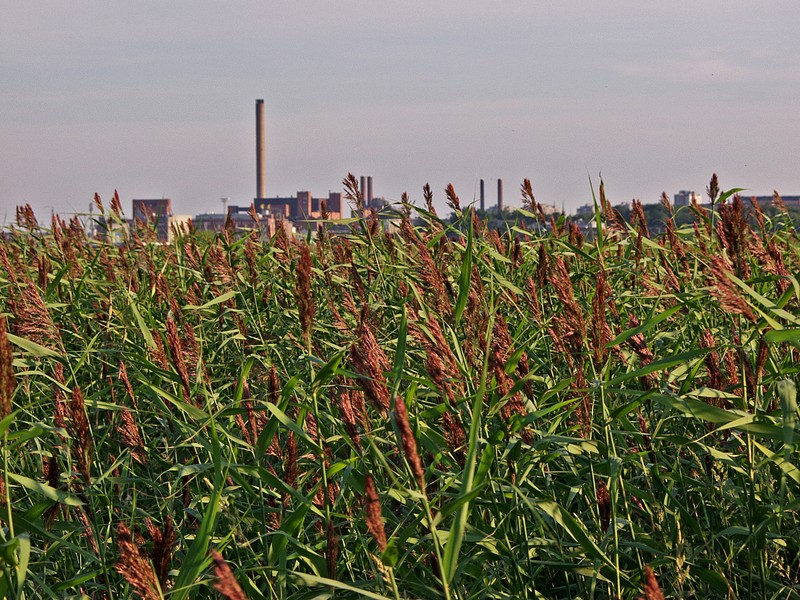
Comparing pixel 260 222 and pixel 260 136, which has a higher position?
pixel 260 136

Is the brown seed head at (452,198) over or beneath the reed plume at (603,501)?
over

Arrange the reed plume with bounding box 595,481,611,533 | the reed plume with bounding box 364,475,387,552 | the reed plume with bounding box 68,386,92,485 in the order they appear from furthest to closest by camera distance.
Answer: the reed plume with bounding box 595,481,611,533, the reed plume with bounding box 68,386,92,485, the reed plume with bounding box 364,475,387,552

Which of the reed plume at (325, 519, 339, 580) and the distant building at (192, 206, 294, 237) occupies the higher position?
the distant building at (192, 206, 294, 237)

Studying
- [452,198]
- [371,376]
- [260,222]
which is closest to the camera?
[371,376]

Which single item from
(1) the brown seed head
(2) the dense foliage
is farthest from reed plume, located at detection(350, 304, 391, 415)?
(1) the brown seed head

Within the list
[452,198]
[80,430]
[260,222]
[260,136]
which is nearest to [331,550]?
[80,430]

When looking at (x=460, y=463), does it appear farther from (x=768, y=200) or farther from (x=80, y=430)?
(x=768, y=200)

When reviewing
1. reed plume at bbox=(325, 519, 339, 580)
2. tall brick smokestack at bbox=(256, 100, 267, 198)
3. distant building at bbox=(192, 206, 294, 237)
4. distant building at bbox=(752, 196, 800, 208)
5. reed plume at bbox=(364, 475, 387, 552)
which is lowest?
reed plume at bbox=(325, 519, 339, 580)

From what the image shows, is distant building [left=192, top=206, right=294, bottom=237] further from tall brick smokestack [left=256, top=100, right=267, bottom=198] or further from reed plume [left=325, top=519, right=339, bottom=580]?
tall brick smokestack [left=256, top=100, right=267, bottom=198]

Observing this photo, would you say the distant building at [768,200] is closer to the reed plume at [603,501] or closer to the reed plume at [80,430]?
the reed plume at [603,501]

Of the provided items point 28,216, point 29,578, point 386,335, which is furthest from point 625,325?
point 28,216

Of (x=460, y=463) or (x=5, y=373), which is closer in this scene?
(x=5, y=373)

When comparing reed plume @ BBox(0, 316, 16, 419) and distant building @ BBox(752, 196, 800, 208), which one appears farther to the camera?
distant building @ BBox(752, 196, 800, 208)

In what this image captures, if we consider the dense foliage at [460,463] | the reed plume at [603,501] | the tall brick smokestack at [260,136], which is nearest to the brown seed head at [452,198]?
the dense foliage at [460,463]
